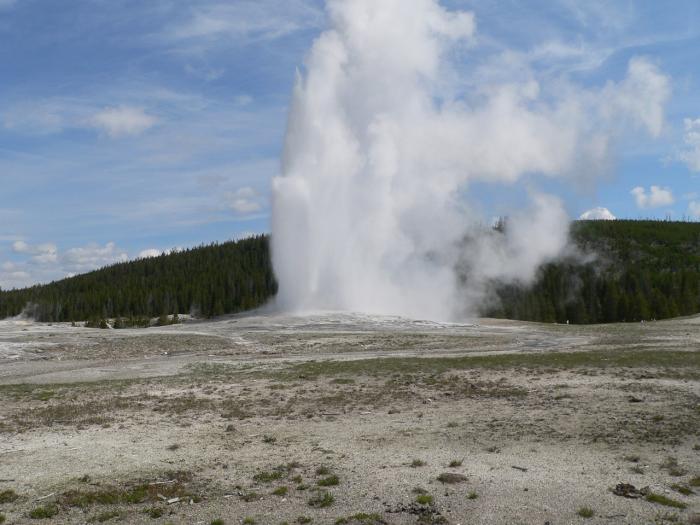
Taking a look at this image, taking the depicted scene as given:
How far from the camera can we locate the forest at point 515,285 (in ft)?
309

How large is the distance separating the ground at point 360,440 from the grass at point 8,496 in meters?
0.06

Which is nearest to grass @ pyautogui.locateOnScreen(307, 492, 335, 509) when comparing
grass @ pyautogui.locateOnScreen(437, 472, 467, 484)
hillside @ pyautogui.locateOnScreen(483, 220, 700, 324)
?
grass @ pyautogui.locateOnScreen(437, 472, 467, 484)

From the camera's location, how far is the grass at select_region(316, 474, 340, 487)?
10414 millimetres

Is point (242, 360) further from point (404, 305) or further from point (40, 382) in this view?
point (404, 305)

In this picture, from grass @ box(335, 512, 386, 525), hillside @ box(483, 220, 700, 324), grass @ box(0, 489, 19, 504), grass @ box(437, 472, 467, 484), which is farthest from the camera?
hillside @ box(483, 220, 700, 324)

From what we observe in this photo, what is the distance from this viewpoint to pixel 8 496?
10.1 metres

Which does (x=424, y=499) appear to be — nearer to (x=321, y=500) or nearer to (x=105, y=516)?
(x=321, y=500)

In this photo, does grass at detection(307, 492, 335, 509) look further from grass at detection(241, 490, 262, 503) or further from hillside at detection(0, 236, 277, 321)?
hillside at detection(0, 236, 277, 321)

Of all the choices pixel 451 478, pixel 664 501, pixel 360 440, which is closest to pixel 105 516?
pixel 451 478

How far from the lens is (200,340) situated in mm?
40125

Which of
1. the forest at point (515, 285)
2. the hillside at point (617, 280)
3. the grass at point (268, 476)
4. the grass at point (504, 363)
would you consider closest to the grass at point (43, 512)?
the grass at point (268, 476)

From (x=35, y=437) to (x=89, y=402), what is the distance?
14.4ft

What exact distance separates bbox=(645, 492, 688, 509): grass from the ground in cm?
3

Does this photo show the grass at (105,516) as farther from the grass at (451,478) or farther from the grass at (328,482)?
the grass at (451,478)
